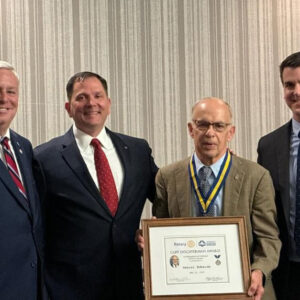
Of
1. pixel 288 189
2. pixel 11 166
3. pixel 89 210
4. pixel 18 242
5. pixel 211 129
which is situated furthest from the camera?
pixel 288 189

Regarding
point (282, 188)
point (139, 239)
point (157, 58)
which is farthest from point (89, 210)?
point (157, 58)

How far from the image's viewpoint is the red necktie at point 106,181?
2553mm

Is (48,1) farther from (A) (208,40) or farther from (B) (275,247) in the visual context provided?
(B) (275,247)

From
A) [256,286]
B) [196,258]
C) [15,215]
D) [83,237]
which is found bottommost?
[256,286]

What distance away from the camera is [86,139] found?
2.66m

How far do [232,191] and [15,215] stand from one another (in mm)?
948

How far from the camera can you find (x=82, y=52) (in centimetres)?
358

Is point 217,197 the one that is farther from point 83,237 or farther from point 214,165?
point 83,237

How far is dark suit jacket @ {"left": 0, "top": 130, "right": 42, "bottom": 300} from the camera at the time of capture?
2121 millimetres

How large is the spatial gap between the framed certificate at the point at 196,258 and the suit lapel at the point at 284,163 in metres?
0.45

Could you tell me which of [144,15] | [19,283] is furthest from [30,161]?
[144,15]

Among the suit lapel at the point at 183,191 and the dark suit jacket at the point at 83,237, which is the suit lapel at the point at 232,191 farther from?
the dark suit jacket at the point at 83,237

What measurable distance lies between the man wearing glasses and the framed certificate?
82 mm

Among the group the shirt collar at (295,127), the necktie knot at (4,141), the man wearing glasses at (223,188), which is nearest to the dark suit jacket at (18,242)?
the necktie knot at (4,141)
